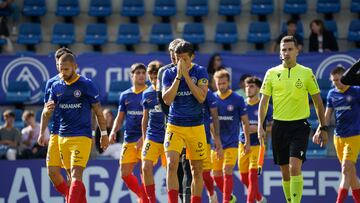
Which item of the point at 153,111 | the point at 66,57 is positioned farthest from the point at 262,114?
the point at 66,57

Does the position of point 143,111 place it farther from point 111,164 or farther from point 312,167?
point 312,167

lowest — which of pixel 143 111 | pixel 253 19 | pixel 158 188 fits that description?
pixel 158 188

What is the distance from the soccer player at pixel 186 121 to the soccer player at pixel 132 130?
7.61ft

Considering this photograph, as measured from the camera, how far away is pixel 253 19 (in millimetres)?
24078

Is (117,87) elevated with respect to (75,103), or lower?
elevated

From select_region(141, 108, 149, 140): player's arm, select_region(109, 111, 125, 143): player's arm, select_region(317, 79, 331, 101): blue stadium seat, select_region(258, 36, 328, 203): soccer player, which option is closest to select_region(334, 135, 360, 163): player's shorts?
select_region(258, 36, 328, 203): soccer player

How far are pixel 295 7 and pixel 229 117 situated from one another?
833cm

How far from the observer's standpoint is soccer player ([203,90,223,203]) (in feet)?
45.9

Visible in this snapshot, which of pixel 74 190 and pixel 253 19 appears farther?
pixel 253 19

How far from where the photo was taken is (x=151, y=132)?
14055mm

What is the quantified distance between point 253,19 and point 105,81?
4847 mm

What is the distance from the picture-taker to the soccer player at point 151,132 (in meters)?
13.8

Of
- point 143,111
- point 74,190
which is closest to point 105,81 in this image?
point 143,111

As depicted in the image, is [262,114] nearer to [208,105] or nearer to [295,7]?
[208,105]
